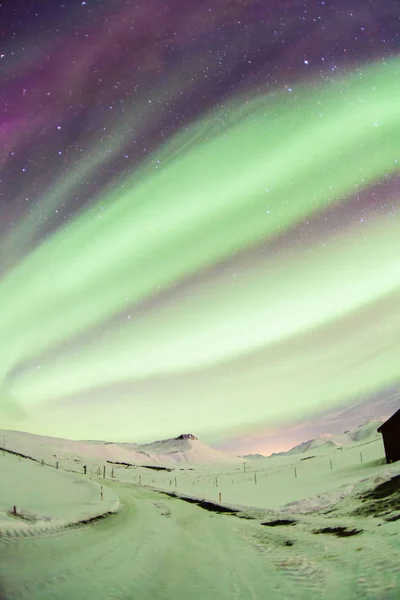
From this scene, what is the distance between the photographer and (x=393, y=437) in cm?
3353

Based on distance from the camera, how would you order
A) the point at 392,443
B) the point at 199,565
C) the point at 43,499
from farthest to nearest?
1. the point at 392,443
2. the point at 43,499
3. the point at 199,565

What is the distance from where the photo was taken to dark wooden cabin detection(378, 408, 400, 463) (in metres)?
33.1

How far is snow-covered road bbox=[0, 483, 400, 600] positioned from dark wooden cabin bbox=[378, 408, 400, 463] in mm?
21173

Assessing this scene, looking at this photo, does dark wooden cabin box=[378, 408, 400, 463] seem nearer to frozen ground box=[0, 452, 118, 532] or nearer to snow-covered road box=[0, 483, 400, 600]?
snow-covered road box=[0, 483, 400, 600]

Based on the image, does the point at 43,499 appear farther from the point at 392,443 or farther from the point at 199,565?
the point at 392,443

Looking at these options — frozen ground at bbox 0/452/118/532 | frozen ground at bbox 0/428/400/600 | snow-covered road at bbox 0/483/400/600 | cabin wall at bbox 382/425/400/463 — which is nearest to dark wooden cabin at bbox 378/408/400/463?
cabin wall at bbox 382/425/400/463

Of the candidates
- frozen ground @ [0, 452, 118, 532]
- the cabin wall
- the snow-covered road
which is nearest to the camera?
the snow-covered road

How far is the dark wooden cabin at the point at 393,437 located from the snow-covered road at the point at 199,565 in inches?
834

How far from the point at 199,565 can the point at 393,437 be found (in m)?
28.0

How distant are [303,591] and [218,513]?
17.0m

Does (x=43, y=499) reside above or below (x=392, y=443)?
below

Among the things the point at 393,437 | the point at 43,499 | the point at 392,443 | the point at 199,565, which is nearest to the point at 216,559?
the point at 199,565

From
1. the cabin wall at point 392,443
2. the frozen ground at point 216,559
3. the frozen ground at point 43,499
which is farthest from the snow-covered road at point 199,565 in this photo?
the cabin wall at point 392,443

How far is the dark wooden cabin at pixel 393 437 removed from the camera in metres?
33.1
